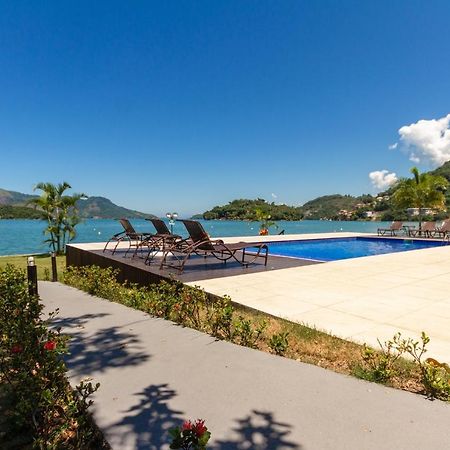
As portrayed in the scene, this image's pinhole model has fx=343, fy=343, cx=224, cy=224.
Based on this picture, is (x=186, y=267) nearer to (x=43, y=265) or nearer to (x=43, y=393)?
(x=43, y=393)

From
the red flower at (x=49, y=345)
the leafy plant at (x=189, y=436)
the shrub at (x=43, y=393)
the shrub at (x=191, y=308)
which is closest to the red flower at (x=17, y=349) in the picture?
the shrub at (x=43, y=393)

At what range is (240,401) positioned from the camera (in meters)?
2.32

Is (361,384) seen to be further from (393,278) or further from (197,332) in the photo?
(393,278)

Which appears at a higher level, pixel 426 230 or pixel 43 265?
pixel 426 230

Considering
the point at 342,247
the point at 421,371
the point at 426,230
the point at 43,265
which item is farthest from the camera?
the point at 426,230

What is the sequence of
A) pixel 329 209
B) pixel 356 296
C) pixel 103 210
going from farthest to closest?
1. pixel 103 210
2. pixel 329 209
3. pixel 356 296

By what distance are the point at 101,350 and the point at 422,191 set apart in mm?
22958

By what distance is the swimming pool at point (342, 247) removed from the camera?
42.8 ft

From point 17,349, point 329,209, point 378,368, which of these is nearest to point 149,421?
point 17,349

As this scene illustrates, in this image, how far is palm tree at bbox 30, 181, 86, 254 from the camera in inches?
672

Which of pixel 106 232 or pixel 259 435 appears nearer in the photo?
pixel 259 435

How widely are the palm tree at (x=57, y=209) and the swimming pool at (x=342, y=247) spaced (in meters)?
10.3

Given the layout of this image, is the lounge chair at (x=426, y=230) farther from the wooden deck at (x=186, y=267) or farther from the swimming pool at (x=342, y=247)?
the wooden deck at (x=186, y=267)

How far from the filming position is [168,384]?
2.57 meters
